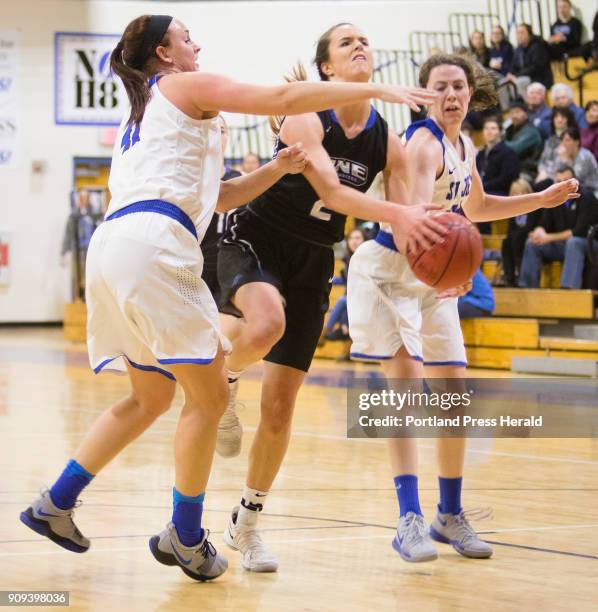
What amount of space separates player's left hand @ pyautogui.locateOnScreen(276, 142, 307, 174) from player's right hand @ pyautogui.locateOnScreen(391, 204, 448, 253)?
493mm

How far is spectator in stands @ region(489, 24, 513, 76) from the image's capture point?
52.2 feet

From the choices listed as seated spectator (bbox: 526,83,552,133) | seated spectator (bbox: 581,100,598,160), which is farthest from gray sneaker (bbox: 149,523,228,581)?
seated spectator (bbox: 526,83,552,133)

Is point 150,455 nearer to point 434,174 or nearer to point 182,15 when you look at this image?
point 434,174

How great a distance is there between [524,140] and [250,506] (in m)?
10.5

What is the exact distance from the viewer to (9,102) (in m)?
19.5

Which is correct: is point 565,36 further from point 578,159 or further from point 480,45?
point 578,159

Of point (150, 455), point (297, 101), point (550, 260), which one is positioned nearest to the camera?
point (297, 101)

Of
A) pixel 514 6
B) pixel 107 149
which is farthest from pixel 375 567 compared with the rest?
pixel 107 149

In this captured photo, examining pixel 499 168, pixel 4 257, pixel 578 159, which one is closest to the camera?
pixel 578 159

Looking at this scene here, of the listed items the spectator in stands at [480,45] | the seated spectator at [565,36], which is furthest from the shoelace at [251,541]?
the spectator in stands at [480,45]

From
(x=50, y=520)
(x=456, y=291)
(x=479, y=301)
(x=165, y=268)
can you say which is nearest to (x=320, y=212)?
(x=456, y=291)

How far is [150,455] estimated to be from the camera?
661 centimetres

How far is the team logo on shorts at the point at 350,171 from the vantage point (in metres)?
4.25

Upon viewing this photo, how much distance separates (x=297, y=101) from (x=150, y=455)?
366cm
